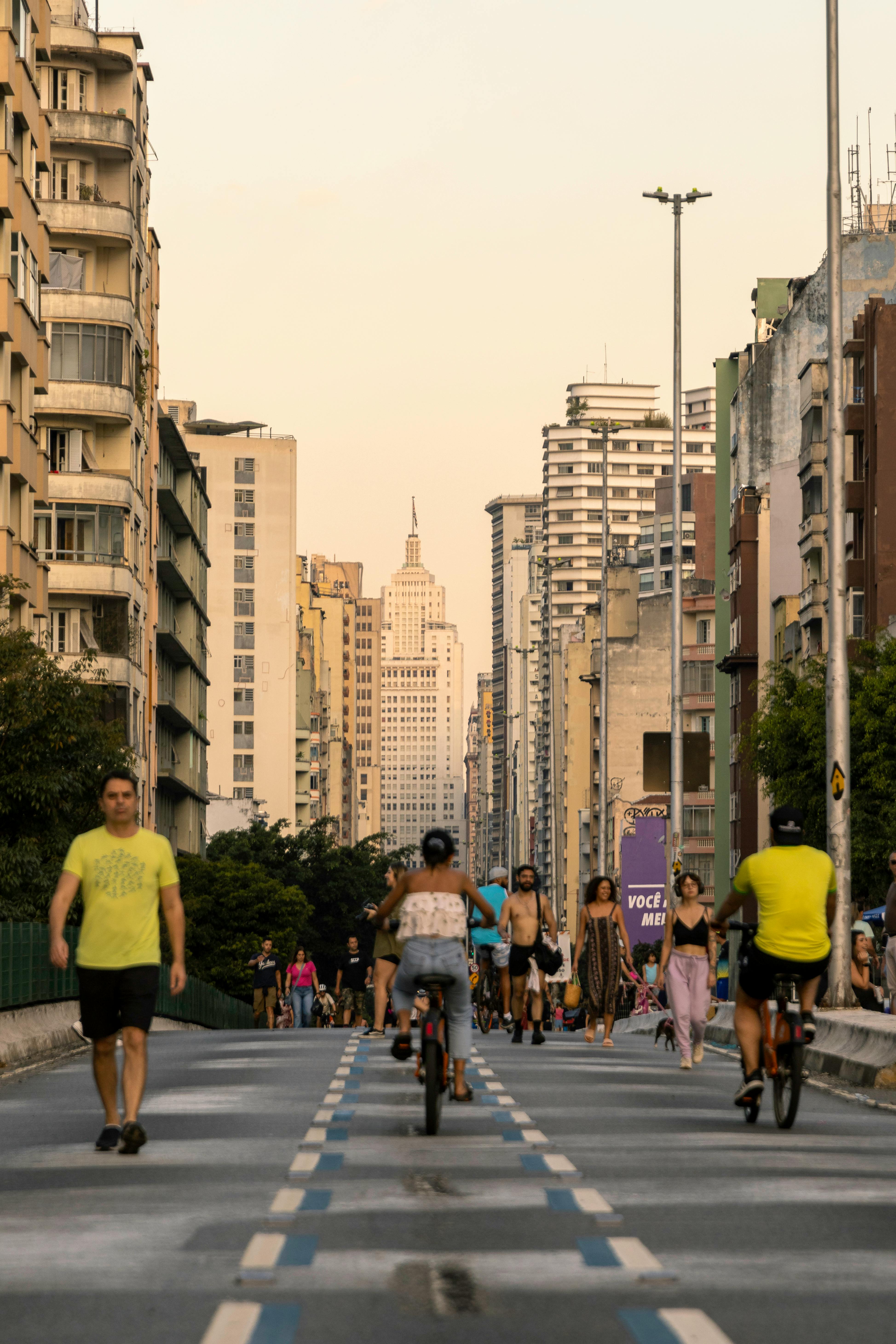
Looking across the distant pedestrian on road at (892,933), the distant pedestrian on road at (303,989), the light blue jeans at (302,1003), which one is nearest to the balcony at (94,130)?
the distant pedestrian on road at (303,989)

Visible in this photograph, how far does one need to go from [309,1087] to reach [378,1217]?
8.42 m

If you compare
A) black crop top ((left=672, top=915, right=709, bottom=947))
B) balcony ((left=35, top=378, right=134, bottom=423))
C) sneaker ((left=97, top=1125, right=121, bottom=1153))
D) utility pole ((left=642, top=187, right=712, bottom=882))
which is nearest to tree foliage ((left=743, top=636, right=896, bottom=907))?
utility pole ((left=642, top=187, right=712, bottom=882))

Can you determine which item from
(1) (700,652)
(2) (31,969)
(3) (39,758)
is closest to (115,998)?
(2) (31,969)

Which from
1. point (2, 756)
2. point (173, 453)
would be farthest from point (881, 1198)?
point (173, 453)

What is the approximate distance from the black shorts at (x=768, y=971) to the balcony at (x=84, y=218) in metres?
62.5

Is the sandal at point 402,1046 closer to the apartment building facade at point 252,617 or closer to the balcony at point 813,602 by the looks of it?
the balcony at point 813,602

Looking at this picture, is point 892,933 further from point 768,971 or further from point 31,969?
point 768,971

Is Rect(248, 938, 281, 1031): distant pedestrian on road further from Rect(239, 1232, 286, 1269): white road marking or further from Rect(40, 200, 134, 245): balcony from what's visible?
Rect(239, 1232, 286, 1269): white road marking

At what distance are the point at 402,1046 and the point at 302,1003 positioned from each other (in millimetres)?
31122

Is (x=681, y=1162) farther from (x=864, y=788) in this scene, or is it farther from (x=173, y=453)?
(x=173, y=453)

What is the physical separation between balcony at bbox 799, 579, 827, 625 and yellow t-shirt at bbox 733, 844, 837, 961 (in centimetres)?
5509

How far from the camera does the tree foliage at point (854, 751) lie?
47.8 metres

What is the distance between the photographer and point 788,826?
556 inches

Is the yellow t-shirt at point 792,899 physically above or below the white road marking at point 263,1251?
above
